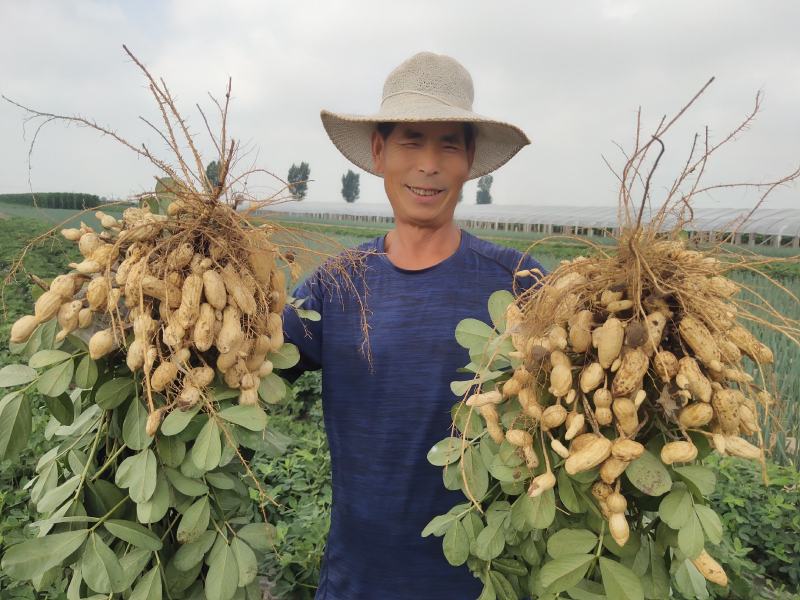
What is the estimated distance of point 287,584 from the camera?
1.78m

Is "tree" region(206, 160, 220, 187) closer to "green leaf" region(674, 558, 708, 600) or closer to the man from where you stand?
the man

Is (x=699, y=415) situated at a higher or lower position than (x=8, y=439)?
higher

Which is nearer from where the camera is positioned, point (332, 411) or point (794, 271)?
point (332, 411)

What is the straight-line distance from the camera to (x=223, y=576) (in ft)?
3.05

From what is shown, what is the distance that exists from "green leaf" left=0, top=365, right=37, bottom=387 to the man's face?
0.85 metres

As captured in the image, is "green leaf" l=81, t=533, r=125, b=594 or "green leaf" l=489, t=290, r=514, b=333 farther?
"green leaf" l=489, t=290, r=514, b=333

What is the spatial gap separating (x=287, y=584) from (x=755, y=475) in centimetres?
186

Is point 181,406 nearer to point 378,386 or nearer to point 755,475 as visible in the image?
point 378,386

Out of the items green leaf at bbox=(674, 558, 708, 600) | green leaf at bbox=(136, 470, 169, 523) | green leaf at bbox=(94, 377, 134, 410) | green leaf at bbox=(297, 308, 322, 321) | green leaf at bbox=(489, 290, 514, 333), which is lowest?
green leaf at bbox=(674, 558, 708, 600)

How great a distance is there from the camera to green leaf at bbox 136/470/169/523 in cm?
87

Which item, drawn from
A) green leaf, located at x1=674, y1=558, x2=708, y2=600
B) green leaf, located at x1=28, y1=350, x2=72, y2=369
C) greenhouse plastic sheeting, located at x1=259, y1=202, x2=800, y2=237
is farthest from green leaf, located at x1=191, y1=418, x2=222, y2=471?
greenhouse plastic sheeting, located at x1=259, y1=202, x2=800, y2=237

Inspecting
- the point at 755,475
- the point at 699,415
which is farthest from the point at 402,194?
the point at 755,475

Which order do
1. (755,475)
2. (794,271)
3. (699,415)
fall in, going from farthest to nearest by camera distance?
(794,271) → (755,475) → (699,415)

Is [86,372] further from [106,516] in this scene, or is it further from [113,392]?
[106,516]
